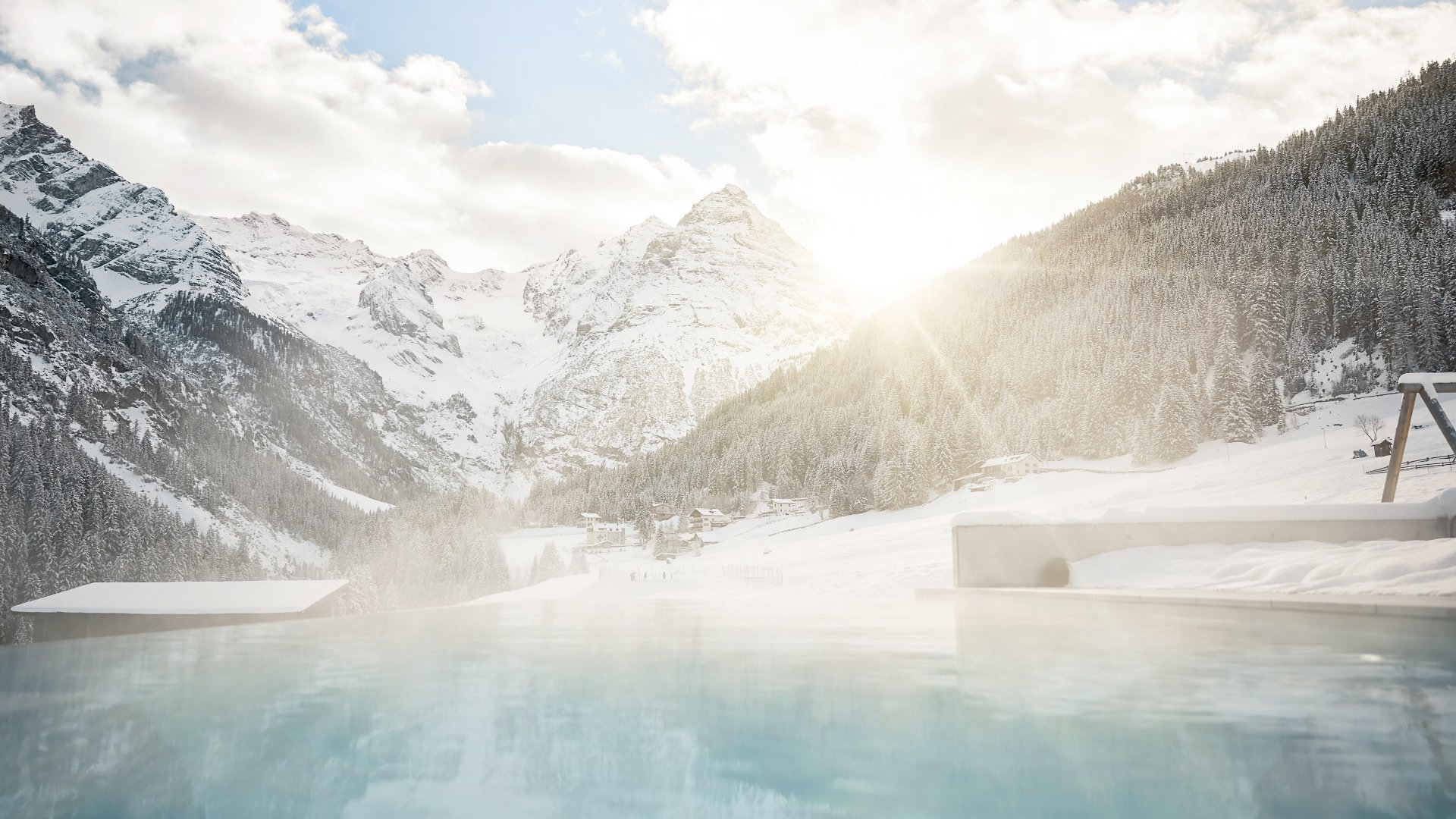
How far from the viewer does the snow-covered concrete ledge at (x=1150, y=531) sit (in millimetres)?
14945

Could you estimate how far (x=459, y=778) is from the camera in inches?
232

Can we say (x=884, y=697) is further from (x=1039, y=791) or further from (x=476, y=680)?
(x=476, y=680)

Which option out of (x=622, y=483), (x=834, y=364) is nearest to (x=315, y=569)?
(x=622, y=483)

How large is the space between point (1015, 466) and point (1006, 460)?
8.55 feet

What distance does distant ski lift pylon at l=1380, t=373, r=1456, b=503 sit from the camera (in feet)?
61.2

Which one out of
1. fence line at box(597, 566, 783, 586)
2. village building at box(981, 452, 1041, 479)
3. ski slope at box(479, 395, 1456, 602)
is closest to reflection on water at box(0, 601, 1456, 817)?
ski slope at box(479, 395, 1456, 602)

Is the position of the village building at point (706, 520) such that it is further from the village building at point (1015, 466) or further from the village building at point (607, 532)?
the village building at point (1015, 466)

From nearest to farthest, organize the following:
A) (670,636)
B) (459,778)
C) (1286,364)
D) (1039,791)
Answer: (1039,791) → (459,778) → (670,636) → (1286,364)

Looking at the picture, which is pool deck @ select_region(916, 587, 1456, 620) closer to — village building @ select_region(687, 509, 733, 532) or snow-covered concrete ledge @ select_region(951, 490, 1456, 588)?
snow-covered concrete ledge @ select_region(951, 490, 1456, 588)

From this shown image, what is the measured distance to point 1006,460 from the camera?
76125mm

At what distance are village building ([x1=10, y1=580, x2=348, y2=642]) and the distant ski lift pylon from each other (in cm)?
2948

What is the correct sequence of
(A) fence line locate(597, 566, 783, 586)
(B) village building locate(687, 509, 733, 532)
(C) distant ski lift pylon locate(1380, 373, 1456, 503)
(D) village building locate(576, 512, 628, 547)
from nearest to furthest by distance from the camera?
(C) distant ski lift pylon locate(1380, 373, 1456, 503)
(A) fence line locate(597, 566, 783, 586)
(B) village building locate(687, 509, 733, 532)
(D) village building locate(576, 512, 628, 547)

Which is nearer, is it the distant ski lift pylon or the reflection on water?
the reflection on water

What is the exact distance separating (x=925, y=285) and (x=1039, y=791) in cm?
14250
